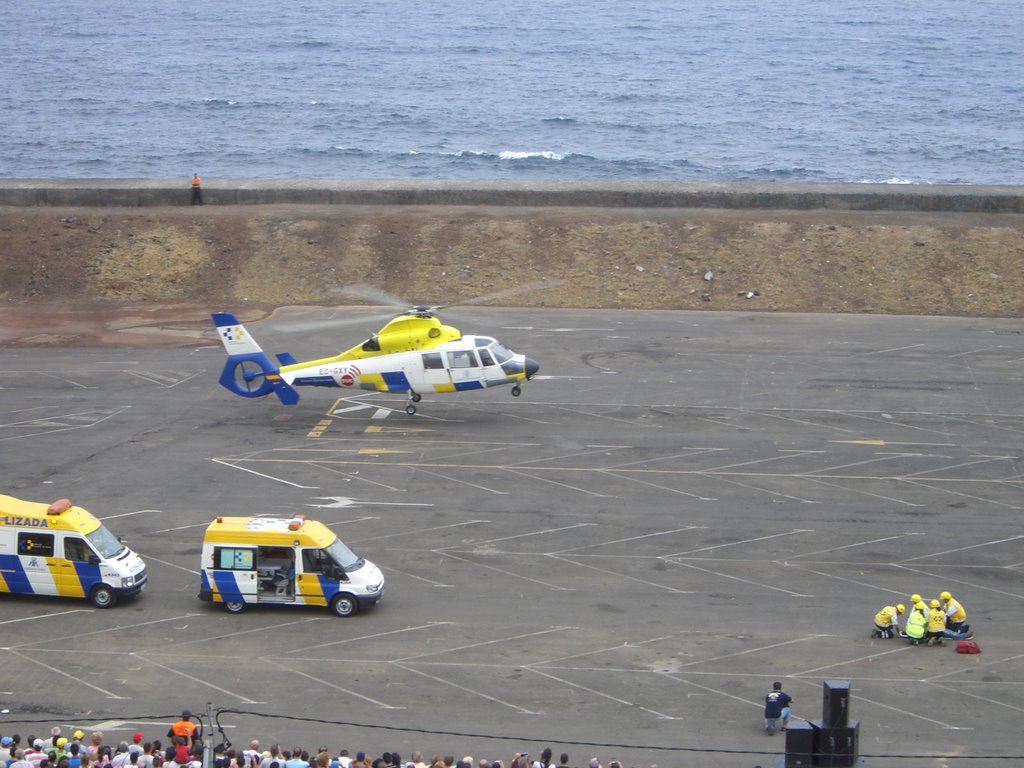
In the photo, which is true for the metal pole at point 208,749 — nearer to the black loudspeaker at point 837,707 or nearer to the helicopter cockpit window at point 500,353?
the black loudspeaker at point 837,707

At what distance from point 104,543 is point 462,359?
14330 millimetres

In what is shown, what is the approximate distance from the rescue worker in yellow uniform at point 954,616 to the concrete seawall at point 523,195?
120ft

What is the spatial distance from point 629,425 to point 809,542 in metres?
9.90

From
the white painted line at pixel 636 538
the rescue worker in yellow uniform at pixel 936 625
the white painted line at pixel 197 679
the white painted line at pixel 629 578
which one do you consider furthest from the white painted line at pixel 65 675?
the rescue worker in yellow uniform at pixel 936 625

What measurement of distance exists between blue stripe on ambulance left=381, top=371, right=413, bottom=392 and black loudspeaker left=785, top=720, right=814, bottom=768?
2680cm

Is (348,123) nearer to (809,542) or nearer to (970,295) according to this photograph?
(970,295)

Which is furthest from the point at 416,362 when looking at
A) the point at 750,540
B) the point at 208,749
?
the point at 208,749

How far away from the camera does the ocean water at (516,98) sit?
9975cm

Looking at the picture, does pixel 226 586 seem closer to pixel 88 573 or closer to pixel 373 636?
pixel 88 573

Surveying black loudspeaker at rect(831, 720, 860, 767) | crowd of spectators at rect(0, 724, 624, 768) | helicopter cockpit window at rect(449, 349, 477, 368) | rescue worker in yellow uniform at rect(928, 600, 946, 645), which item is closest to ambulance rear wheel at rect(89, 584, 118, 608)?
crowd of spectators at rect(0, 724, 624, 768)

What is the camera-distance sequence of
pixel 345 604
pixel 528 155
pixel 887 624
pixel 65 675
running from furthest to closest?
pixel 528 155 → pixel 345 604 → pixel 887 624 → pixel 65 675

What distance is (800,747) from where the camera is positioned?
47.0 ft

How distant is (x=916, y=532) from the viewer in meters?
32.5

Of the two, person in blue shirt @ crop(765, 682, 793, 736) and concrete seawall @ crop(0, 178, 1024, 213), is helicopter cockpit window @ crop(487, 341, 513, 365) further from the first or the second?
concrete seawall @ crop(0, 178, 1024, 213)
